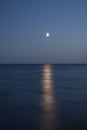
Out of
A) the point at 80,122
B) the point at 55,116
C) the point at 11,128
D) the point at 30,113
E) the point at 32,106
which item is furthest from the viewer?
the point at 32,106

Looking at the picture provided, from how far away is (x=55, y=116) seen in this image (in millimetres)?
9289

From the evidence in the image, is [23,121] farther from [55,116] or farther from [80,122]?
[80,122]

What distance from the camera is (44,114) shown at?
964cm

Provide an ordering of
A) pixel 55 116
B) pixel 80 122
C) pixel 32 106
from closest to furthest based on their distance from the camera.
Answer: pixel 80 122, pixel 55 116, pixel 32 106

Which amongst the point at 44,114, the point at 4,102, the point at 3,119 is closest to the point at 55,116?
the point at 44,114

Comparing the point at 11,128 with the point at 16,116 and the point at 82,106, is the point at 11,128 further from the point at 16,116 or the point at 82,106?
the point at 82,106

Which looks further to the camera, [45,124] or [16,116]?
[16,116]

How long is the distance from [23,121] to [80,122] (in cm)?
218

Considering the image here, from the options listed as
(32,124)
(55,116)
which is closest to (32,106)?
(55,116)

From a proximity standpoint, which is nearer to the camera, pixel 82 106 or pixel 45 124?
pixel 45 124

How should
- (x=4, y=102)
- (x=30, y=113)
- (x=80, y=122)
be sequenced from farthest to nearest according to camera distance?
(x=4, y=102) → (x=30, y=113) → (x=80, y=122)

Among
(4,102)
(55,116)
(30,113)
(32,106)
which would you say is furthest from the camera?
(4,102)

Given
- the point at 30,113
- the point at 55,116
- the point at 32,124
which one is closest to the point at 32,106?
the point at 30,113

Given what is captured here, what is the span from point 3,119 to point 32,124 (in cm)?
135
